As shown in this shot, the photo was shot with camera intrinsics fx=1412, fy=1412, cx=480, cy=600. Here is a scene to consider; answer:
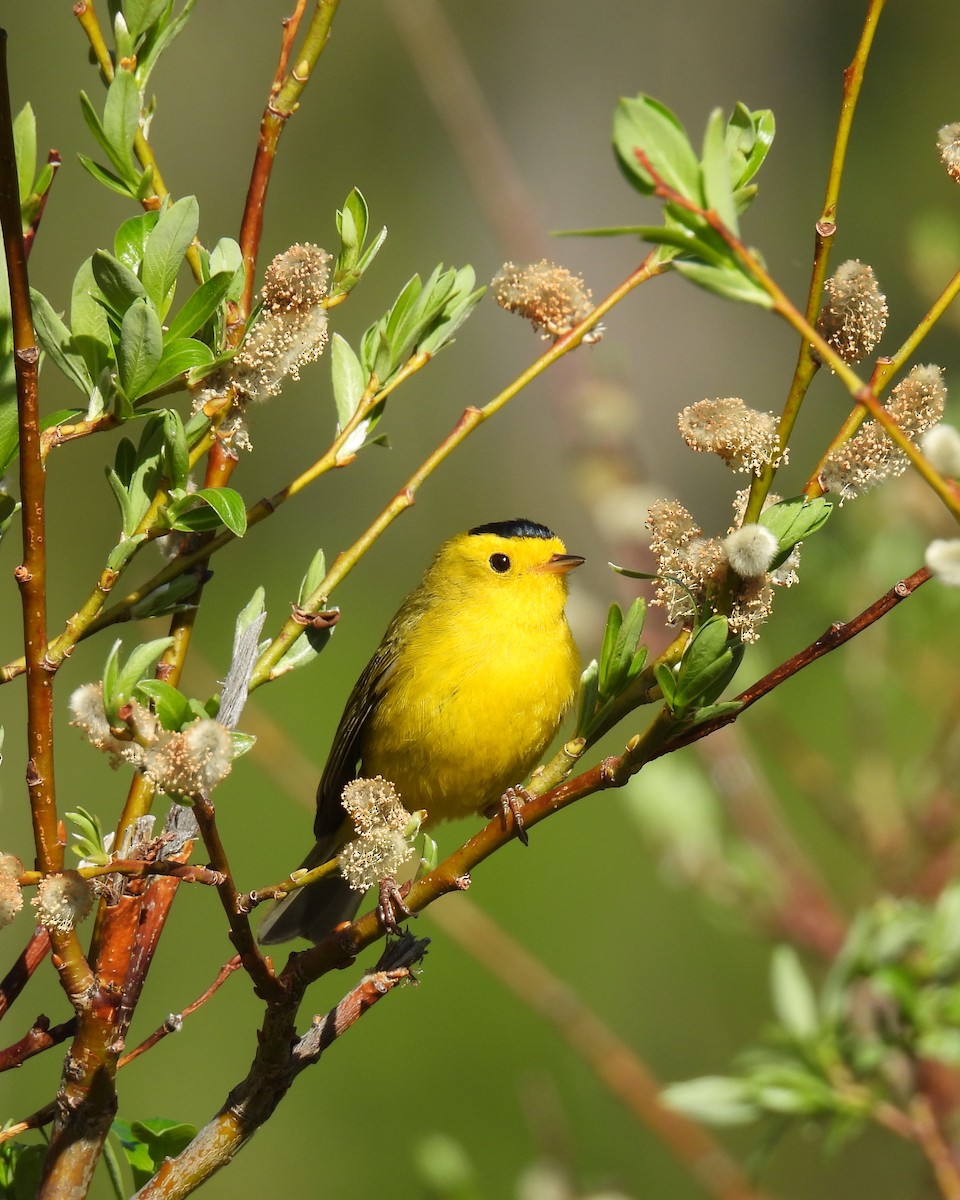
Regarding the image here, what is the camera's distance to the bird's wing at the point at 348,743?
3291mm

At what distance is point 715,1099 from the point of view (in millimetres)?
2303

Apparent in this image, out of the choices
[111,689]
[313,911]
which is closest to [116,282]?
[111,689]

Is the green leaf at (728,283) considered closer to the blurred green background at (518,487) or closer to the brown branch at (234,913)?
the brown branch at (234,913)

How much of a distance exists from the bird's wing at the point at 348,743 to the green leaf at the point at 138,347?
77.1 inches

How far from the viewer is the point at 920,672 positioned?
3525 millimetres

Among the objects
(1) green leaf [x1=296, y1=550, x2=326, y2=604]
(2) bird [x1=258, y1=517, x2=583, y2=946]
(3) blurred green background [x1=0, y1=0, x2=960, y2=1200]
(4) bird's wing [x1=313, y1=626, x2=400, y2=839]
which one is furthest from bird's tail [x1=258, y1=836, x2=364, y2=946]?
(1) green leaf [x1=296, y1=550, x2=326, y2=604]

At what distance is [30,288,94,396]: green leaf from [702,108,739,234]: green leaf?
671mm

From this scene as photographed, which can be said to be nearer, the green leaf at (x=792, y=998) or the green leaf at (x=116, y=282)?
the green leaf at (x=116, y=282)

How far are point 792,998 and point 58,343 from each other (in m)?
1.74

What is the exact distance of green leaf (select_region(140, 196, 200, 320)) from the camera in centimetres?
135

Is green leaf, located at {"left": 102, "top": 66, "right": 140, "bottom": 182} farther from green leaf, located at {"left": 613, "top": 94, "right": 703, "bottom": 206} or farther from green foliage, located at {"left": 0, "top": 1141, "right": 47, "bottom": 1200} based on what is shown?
green foliage, located at {"left": 0, "top": 1141, "right": 47, "bottom": 1200}

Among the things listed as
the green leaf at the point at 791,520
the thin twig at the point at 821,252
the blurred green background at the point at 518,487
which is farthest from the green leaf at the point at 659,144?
the blurred green background at the point at 518,487

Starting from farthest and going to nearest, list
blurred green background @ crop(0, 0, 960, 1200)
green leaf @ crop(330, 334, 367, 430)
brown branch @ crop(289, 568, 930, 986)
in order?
blurred green background @ crop(0, 0, 960, 1200) < green leaf @ crop(330, 334, 367, 430) < brown branch @ crop(289, 568, 930, 986)

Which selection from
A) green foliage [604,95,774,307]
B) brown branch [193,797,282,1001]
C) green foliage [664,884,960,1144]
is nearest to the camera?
green foliage [604,95,774,307]
